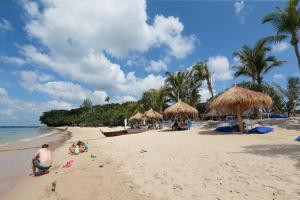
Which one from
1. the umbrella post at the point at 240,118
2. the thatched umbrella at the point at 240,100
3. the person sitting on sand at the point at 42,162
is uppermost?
the thatched umbrella at the point at 240,100

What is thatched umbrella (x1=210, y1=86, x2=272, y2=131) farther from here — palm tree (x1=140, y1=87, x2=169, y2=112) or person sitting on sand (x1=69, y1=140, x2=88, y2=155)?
palm tree (x1=140, y1=87, x2=169, y2=112)

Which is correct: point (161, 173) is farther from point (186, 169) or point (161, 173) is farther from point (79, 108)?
point (79, 108)

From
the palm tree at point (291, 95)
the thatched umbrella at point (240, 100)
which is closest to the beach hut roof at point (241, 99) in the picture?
the thatched umbrella at point (240, 100)

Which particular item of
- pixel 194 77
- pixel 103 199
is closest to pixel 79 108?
pixel 194 77

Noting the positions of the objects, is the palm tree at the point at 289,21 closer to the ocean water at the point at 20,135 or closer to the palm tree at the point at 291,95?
the palm tree at the point at 291,95

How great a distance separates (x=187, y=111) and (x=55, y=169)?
1261 centimetres

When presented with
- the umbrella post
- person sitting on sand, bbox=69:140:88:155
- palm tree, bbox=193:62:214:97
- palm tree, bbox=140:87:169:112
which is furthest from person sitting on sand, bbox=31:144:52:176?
palm tree, bbox=140:87:169:112

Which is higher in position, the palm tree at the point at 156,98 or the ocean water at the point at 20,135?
the palm tree at the point at 156,98

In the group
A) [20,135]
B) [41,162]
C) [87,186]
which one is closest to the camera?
[87,186]

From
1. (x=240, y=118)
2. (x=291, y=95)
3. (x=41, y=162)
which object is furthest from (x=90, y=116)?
(x=41, y=162)

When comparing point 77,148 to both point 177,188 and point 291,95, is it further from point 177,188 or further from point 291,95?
point 291,95

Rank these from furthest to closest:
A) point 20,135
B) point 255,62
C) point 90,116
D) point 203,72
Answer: point 90,116, point 20,135, point 203,72, point 255,62

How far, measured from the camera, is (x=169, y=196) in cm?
378

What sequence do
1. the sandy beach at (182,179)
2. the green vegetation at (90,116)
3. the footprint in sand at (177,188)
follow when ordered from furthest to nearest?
the green vegetation at (90,116)
the footprint in sand at (177,188)
the sandy beach at (182,179)
